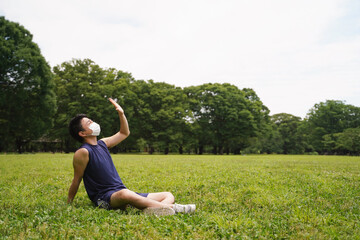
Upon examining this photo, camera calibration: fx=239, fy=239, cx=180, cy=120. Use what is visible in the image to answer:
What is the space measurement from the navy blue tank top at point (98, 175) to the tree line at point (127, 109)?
3496cm

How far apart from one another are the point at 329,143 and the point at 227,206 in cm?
7573

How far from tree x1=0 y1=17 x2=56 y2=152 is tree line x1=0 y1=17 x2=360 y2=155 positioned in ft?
0.32

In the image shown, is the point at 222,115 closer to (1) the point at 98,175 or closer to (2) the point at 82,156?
(1) the point at 98,175

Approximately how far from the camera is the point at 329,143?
6900 centimetres

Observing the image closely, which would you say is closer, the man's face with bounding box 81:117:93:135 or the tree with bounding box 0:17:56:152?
the man's face with bounding box 81:117:93:135

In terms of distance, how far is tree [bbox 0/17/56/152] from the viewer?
108 feet

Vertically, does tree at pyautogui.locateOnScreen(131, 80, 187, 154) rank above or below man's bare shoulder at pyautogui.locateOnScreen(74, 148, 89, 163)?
above

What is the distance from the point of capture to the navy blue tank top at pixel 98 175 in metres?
5.14

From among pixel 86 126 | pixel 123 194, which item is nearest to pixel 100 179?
pixel 123 194

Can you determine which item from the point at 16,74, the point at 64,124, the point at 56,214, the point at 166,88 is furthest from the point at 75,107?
the point at 56,214

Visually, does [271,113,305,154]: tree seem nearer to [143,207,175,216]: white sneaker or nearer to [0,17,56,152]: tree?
[0,17,56,152]: tree

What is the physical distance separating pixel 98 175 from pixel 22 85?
3617 cm

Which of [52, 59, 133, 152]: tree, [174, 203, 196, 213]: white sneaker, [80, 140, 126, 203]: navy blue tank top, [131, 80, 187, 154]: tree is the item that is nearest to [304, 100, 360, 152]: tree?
[131, 80, 187, 154]: tree

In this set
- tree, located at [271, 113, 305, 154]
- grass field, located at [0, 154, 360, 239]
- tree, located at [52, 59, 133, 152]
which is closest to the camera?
grass field, located at [0, 154, 360, 239]
